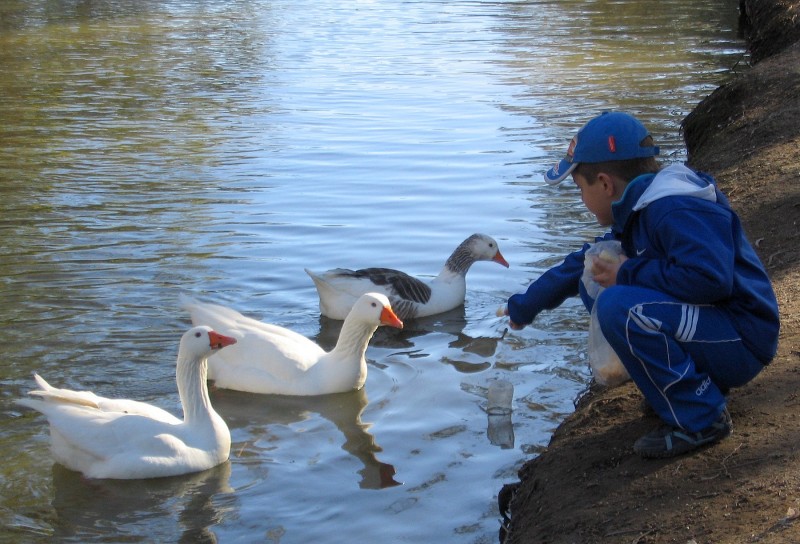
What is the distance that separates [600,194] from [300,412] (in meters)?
3.33

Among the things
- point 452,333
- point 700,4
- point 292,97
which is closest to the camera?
point 452,333

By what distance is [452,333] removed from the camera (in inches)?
372

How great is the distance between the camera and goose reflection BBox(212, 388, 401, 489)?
7039 mm

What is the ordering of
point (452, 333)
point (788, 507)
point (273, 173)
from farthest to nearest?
1. point (273, 173)
2. point (452, 333)
3. point (788, 507)

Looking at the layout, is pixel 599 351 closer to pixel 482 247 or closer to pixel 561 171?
pixel 561 171

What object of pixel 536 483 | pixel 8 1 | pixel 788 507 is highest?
pixel 788 507

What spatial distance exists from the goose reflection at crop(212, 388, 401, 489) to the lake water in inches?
0.9

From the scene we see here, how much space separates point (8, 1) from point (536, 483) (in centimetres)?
3342

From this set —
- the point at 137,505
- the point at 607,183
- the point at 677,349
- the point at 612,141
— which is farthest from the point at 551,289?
the point at 137,505

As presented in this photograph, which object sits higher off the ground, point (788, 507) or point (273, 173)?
point (788, 507)

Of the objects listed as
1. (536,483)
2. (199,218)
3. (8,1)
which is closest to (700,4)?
(8,1)

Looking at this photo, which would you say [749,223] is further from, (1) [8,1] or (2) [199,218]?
(1) [8,1]

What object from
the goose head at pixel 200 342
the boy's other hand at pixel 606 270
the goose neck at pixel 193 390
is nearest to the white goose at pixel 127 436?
the goose neck at pixel 193 390

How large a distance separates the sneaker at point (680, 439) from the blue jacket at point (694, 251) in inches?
13.8
